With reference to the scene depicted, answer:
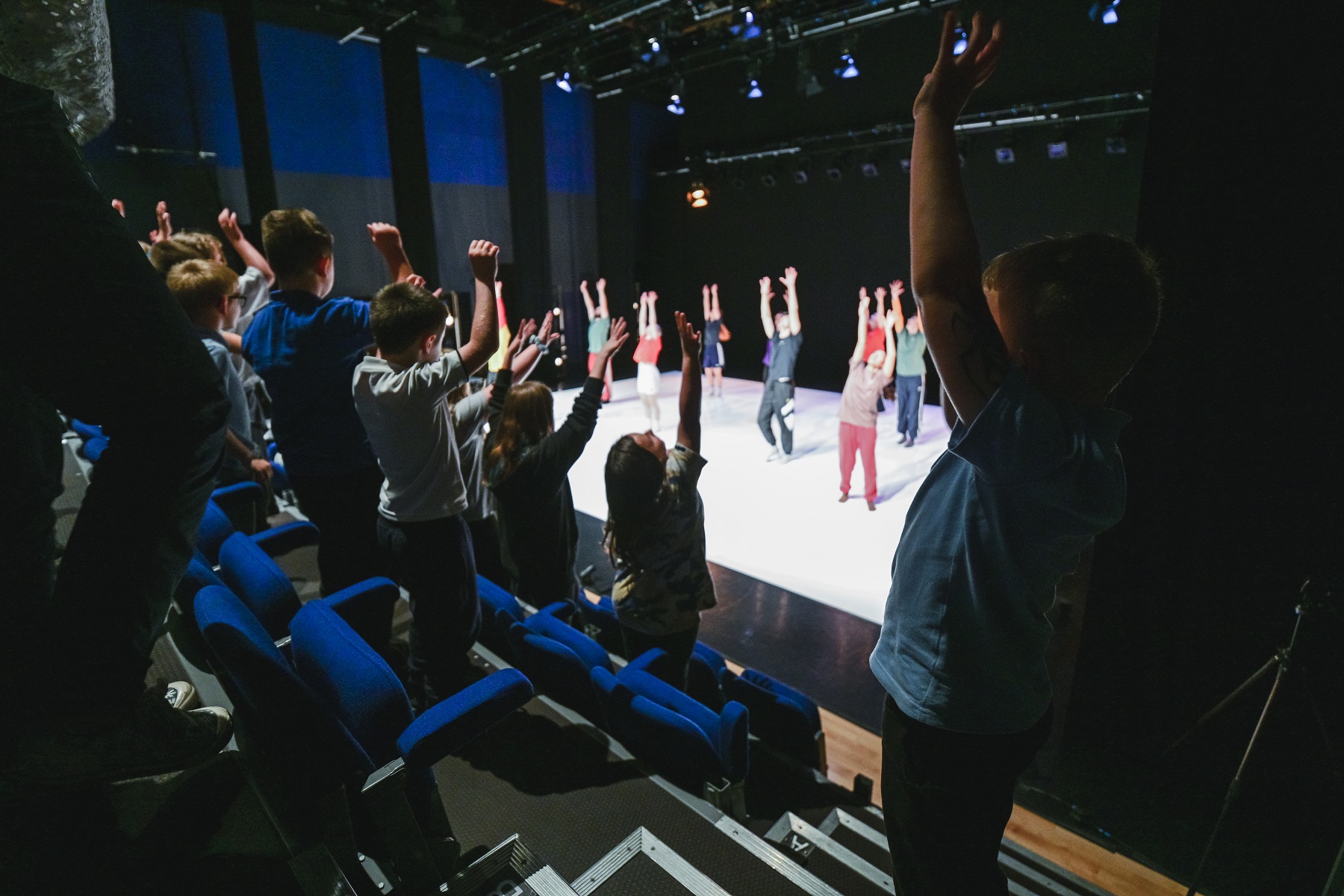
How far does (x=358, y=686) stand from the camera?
1.20 meters

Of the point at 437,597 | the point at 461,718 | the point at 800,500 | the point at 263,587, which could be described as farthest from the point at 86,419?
the point at 800,500

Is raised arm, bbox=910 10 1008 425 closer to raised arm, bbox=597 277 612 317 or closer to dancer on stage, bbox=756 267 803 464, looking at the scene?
dancer on stage, bbox=756 267 803 464

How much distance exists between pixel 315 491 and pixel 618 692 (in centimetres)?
128

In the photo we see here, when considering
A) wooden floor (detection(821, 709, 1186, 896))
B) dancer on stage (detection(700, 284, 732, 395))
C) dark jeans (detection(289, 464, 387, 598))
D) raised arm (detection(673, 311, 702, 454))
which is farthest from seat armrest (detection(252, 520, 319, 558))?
dancer on stage (detection(700, 284, 732, 395))

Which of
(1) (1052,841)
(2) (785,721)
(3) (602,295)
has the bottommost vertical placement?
(1) (1052,841)

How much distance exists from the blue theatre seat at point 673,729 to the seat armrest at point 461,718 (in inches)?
14.5

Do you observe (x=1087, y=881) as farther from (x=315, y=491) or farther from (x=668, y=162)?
(x=668, y=162)

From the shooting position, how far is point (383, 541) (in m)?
2.09

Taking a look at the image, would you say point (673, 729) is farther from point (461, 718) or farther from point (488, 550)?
point (488, 550)

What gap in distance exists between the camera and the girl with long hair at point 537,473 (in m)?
2.40

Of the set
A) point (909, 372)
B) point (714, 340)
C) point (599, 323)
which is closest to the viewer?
point (909, 372)

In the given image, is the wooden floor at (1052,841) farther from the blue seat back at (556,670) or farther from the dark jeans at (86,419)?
the dark jeans at (86,419)

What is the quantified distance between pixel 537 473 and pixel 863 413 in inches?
136

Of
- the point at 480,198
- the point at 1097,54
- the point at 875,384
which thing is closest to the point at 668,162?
the point at 480,198
